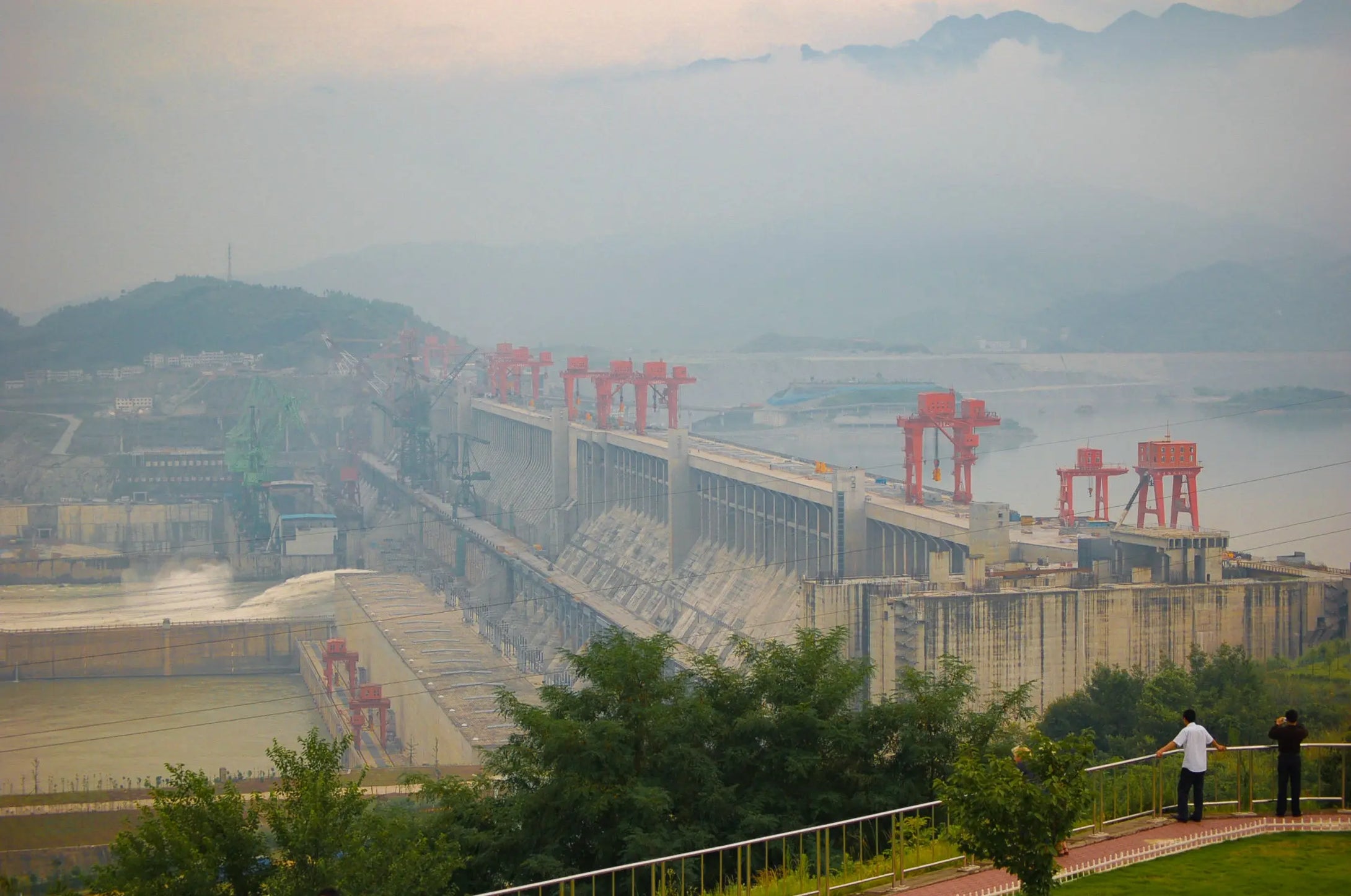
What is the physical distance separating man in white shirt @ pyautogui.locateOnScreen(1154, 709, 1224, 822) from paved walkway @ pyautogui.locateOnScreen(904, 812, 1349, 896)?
0.33ft

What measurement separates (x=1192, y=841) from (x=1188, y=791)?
35 cm

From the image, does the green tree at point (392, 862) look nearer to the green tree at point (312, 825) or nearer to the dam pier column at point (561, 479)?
the green tree at point (312, 825)

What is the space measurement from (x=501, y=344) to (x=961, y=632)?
42.2m

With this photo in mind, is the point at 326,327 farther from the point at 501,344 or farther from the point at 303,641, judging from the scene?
the point at 303,641

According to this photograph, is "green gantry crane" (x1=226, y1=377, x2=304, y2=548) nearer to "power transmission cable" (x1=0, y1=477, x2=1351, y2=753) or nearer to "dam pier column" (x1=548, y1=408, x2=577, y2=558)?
"dam pier column" (x1=548, y1=408, x2=577, y2=558)

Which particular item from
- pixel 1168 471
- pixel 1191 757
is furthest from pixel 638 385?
pixel 1191 757

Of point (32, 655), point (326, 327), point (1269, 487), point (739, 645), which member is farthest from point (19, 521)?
point (739, 645)

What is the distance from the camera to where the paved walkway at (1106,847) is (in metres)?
5.82

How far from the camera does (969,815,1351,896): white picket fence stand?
18.9 ft

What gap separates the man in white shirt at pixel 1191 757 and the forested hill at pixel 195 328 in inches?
3067

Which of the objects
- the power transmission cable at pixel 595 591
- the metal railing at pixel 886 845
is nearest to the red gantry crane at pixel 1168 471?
the power transmission cable at pixel 595 591

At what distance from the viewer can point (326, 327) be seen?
8669cm

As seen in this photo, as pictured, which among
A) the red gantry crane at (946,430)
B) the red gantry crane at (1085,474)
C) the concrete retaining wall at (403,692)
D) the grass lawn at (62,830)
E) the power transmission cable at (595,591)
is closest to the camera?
the grass lawn at (62,830)

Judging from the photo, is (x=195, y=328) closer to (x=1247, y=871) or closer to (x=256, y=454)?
(x=256, y=454)
